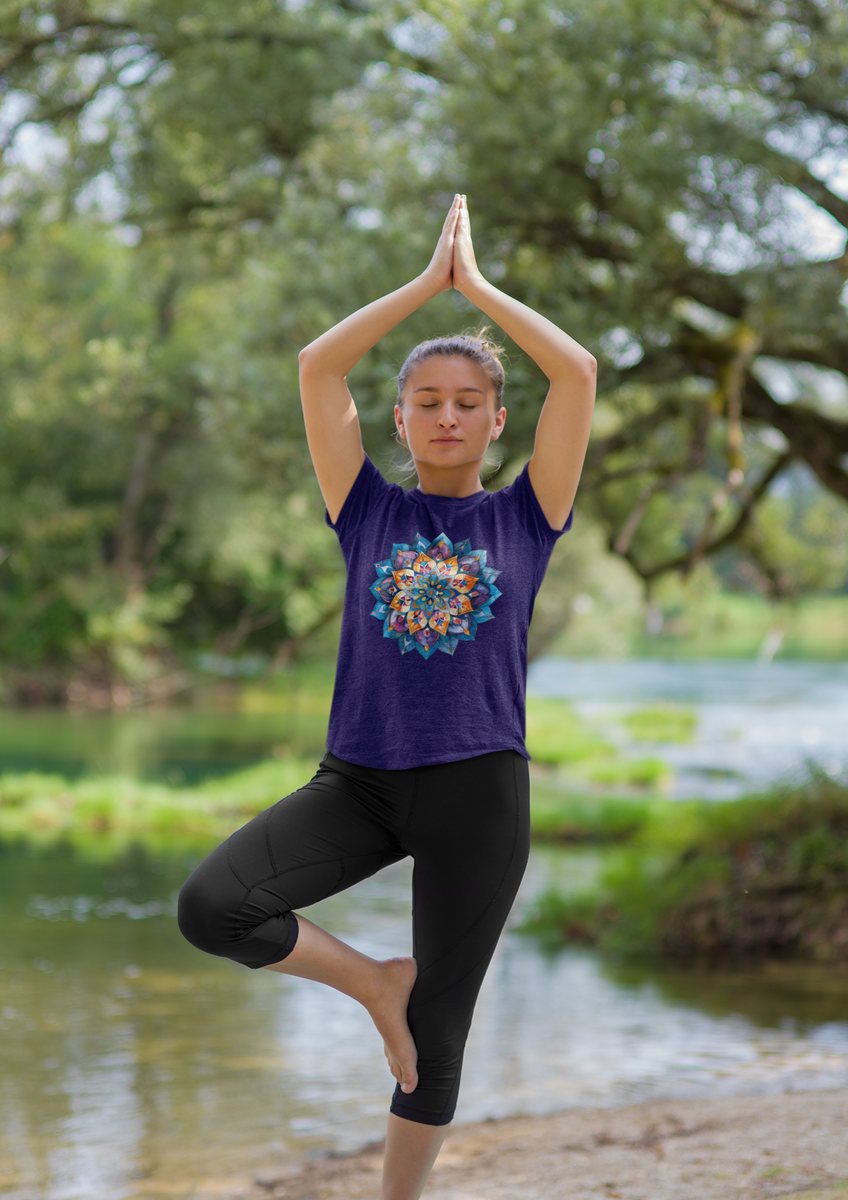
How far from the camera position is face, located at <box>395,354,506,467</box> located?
2.47 m

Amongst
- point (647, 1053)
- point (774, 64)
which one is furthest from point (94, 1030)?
point (774, 64)

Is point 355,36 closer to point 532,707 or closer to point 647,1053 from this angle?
point 647,1053

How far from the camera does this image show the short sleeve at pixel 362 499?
8.32ft

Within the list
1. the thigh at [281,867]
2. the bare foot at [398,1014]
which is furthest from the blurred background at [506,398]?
the thigh at [281,867]

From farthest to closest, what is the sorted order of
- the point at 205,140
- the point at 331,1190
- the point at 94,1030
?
1. the point at 205,140
2. the point at 94,1030
3. the point at 331,1190

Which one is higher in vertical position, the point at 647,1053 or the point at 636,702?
the point at 647,1053

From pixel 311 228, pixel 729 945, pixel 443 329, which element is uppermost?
pixel 311 228

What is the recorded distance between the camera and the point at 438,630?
92.0 inches

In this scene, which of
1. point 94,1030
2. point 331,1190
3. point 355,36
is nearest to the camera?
point 331,1190

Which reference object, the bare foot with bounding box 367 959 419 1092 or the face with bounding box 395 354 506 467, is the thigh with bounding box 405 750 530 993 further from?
the face with bounding box 395 354 506 467

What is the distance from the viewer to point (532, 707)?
909 inches

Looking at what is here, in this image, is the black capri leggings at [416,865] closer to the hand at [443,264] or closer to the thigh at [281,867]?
the thigh at [281,867]

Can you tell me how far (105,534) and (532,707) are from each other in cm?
1041

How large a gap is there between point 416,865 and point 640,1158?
1.56 m
